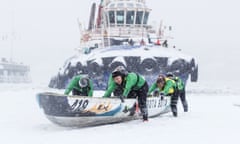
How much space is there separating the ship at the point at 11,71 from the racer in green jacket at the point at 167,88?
96220 mm

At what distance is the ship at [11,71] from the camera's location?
104625 millimetres

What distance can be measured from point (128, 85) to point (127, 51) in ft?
57.7

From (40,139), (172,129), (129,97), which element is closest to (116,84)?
(129,97)

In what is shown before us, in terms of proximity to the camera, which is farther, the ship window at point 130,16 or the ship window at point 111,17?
the ship window at point 111,17

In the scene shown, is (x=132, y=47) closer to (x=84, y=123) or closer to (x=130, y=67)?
(x=130, y=67)

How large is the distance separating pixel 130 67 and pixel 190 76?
4.42 metres

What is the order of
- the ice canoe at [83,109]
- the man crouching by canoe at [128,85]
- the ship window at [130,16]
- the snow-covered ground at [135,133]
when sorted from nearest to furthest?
1. the snow-covered ground at [135,133]
2. the ice canoe at [83,109]
3. the man crouching by canoe at [128,85]
4. the ship window at [130,16]

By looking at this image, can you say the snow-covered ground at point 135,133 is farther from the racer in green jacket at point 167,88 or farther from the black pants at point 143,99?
the racer in green jacket at point 167,88

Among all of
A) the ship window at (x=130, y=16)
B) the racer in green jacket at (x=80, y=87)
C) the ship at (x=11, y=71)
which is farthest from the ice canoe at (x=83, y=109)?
the ship at (x=11, y=71)

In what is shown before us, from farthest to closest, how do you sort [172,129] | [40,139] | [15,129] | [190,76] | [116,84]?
1. [190,76]
2. [116,84]
3. [15,129]
4. [172,129]
5. [40,139]

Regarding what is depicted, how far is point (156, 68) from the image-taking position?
26016mm

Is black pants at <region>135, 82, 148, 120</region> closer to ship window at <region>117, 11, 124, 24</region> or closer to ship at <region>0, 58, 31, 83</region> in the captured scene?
ship window at <region>117, 11, 124, 24</region>

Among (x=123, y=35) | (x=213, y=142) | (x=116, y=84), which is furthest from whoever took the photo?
(x=123, y=35)

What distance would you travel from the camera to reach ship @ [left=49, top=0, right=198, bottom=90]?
2595 cm
